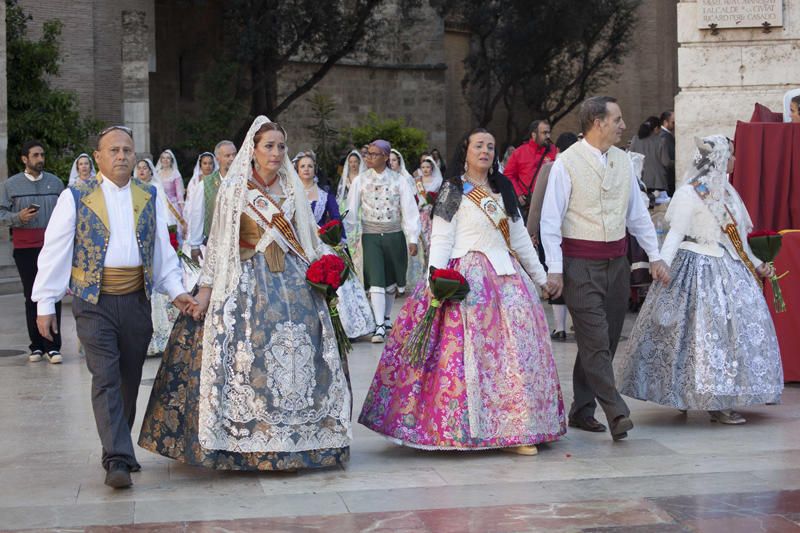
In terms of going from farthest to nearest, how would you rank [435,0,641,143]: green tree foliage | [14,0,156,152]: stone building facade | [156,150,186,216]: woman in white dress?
[435,0,641,143]: green tree foliage < [14,0,156,152]: stone building facade < [156,150,186,216]: woman in white dress

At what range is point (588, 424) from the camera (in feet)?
26.6

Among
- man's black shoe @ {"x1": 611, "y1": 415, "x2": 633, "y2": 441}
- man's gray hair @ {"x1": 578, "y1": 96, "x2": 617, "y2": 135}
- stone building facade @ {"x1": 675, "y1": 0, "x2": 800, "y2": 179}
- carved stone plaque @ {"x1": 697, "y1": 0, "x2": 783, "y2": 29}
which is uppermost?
carved stone plaque @ {"x1": 697, "y1": 0, "x2": 783, "y2": 29}

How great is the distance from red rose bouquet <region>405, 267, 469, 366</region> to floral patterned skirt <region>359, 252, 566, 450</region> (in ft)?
0.17

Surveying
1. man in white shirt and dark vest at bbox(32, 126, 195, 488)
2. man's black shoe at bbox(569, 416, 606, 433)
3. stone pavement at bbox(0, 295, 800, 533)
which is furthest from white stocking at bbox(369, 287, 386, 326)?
man in white shirt and dark vest at bbox(32, 126, 195, 488)

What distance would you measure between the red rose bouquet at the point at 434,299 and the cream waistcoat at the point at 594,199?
88 cm

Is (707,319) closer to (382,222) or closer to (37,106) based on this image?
(382,222)

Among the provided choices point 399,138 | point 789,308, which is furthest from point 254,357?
point 399,138

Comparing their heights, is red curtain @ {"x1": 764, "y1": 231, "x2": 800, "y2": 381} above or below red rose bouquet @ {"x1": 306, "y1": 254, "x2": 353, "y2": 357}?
below

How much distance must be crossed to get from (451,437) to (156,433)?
5.04 ft

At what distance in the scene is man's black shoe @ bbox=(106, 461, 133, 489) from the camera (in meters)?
6.61

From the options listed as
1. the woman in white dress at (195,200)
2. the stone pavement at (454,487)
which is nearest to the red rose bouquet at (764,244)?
the stone pavement at (454,487)

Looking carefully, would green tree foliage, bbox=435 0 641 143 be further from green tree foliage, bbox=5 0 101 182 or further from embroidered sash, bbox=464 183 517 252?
embroidered sash, bbox=464 183 517 252

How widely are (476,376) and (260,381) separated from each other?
3.93ft

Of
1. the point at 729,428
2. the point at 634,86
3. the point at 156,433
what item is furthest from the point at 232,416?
the point at 634,86
